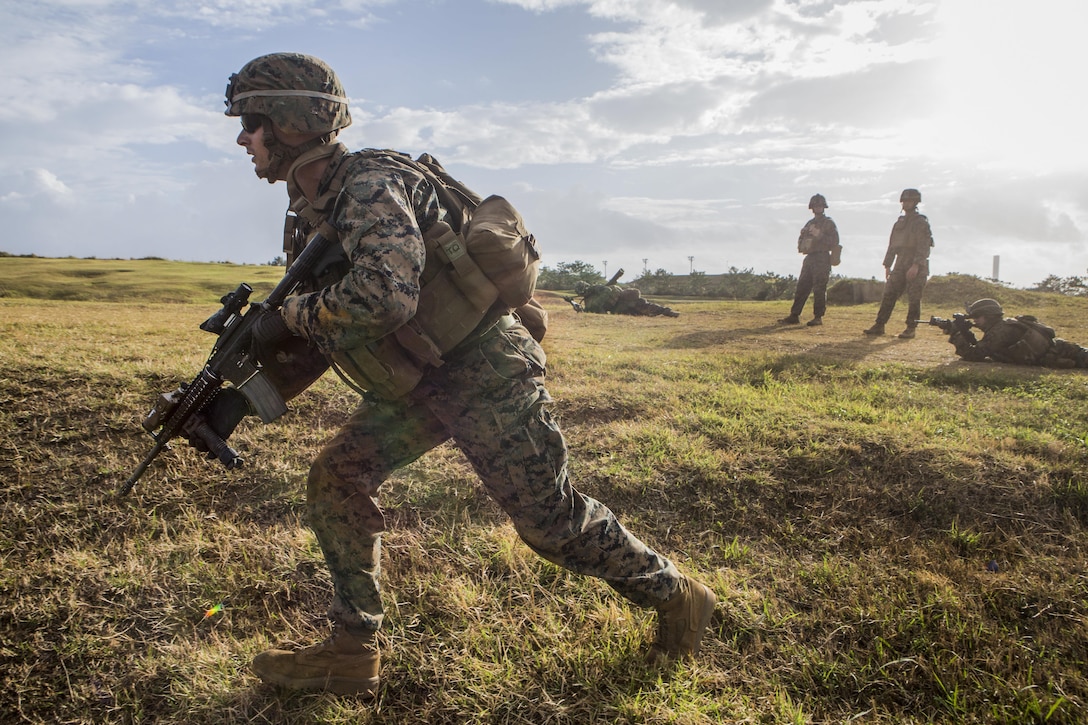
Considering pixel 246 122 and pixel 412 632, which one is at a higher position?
pixel 246 122

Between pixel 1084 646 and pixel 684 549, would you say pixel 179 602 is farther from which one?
pixel 1084 646

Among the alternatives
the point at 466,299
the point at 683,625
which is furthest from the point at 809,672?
the point at 466,299

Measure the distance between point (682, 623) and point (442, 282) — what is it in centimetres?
156

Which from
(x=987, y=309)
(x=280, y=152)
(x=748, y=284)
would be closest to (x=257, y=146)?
(x=280, y=152)

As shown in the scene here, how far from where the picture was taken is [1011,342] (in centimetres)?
785

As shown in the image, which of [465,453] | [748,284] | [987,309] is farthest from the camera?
[748,284]

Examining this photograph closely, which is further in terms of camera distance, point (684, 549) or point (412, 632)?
point (684, 549)

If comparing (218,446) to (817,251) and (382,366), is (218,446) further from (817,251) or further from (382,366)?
(817,251)

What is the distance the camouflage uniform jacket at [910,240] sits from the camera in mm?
10172

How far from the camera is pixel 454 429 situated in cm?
225

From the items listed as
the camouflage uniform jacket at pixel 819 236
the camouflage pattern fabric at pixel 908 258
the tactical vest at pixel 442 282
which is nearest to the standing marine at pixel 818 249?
the camouflage uniform jacket at pixel 819 236

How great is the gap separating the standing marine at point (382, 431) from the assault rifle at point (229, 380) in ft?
0.22

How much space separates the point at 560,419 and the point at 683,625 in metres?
2.57

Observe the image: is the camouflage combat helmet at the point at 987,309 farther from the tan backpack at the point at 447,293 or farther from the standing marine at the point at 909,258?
the tan backpack at the point at 447,293
